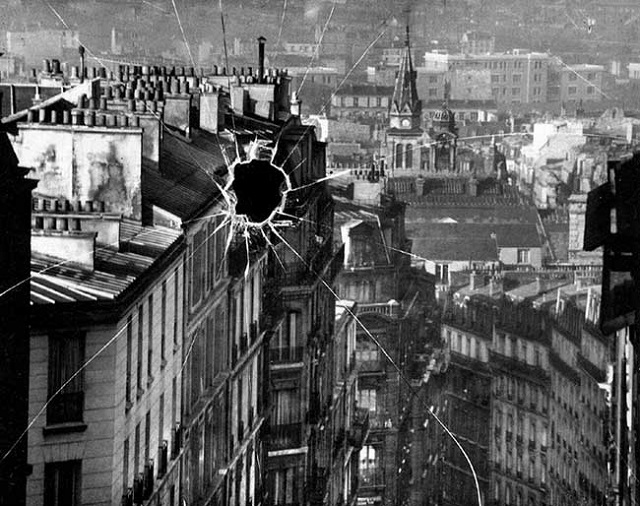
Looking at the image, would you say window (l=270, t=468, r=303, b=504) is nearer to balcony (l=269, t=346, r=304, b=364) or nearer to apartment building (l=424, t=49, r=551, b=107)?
balcony (l=269, t=346, r=304, b=364)

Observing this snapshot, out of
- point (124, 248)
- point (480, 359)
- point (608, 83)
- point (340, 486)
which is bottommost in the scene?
point (340, 486)

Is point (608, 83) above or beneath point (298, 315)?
above

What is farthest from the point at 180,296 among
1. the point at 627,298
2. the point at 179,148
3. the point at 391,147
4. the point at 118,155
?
the point at 391,147

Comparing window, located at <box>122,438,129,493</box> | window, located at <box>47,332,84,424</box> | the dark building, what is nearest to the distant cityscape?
window, located at <box>122,438,129,493</box>

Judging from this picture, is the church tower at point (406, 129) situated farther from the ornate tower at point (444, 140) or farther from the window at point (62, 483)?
the window at point (62, 483)

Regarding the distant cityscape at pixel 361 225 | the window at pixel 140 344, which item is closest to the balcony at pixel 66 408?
the window at pixel 140 344

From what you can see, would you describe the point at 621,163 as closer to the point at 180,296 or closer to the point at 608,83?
the point at 608,83

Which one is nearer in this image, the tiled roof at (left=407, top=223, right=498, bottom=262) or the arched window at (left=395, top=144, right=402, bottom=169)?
the tiled roof at (left=407, top=223, right=498, bottom=262)
